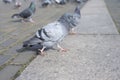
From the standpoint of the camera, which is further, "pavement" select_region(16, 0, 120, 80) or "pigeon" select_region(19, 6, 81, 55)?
"pigeon" select_region(19, 6, 81, 55)

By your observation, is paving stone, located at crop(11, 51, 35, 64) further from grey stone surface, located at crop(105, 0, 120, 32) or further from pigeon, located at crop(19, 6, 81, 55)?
grey stone surface, located at crop(105, 0, 120, 32)

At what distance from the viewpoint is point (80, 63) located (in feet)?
14.0

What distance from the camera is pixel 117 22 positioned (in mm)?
7953

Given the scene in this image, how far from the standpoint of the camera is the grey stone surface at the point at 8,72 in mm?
3960

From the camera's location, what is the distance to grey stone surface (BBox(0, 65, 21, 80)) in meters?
3.96

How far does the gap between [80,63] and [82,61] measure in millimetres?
100

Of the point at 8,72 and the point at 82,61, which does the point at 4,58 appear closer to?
the point at 8,72

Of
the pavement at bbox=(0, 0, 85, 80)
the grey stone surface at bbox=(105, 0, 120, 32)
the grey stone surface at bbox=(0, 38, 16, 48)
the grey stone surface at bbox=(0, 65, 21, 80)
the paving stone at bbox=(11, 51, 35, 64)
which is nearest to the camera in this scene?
the grey stone surface at bbox=(0, 65, 21, 80)

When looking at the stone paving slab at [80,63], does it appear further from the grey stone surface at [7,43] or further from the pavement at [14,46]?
the grey stone surface at [7,43]

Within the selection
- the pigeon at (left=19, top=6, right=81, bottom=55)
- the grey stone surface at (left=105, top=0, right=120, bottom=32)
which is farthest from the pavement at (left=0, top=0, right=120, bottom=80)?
the grey stone surface at (left=105, top=0, right=120, bottom=32)

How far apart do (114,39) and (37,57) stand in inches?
70.7

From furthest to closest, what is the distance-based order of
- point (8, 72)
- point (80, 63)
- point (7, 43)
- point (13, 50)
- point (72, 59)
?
point (7, 43) → point (13, 50) → point (72, 59) → point (80, 63) → point (8, 72)

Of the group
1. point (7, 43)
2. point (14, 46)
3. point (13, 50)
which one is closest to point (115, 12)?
point (7, 43)

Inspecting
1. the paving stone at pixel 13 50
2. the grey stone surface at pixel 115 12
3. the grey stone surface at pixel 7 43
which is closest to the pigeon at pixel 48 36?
the paving stone at pixel 13 50
